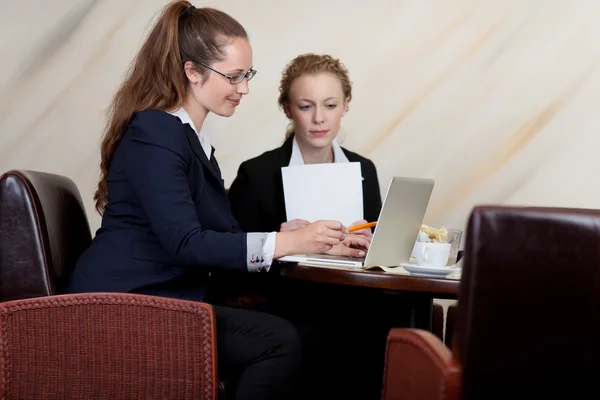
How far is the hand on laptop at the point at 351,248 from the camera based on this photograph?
95.7 inches

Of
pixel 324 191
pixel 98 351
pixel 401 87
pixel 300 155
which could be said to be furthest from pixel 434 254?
pixel 401 87

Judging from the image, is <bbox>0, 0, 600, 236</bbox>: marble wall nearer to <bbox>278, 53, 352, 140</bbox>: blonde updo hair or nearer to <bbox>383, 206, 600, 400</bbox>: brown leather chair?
<bbox>278, 53, 352, 140</bbox>: blonde updo hair

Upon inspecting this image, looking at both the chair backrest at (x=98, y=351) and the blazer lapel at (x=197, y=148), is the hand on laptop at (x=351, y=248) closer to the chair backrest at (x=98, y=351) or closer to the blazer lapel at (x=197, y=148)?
the blazer lapel at (x=197, y=148)

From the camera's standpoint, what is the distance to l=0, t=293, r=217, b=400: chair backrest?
1876 millimetres

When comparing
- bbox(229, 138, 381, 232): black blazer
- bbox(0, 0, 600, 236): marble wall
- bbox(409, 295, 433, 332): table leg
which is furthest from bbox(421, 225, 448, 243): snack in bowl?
bbox(0, 0, 600, 236): marble wall

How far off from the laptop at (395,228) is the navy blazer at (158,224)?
22cm

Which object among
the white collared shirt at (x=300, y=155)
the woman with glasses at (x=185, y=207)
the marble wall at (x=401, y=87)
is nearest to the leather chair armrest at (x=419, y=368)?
the woman with glasses at (x=185, y=207)

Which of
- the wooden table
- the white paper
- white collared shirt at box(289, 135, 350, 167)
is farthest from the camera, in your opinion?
white collared shirt at box(289, 135, 350, 167)

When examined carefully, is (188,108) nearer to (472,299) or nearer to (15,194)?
(15,194)

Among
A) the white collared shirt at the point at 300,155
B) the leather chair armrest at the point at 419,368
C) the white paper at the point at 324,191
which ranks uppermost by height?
the white collared shirt at the point at 300,155

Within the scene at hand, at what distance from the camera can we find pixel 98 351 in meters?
1.89

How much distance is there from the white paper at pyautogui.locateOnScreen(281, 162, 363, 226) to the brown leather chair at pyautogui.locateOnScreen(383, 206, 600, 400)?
52.9 inches

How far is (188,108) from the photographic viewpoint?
236 centimetres

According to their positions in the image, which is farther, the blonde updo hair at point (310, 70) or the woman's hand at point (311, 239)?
the blonde updo hair at point (310, 70)
